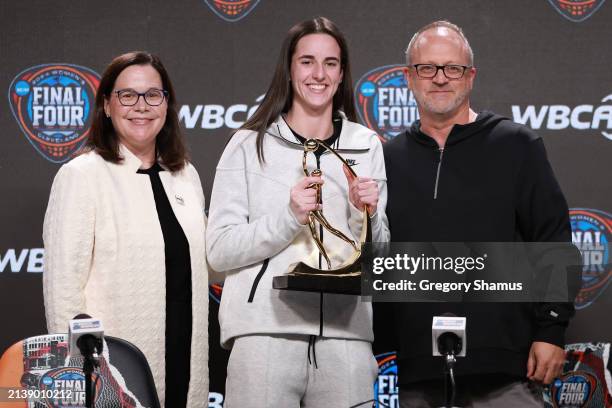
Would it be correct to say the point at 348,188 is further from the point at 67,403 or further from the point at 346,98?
the point at 67,403

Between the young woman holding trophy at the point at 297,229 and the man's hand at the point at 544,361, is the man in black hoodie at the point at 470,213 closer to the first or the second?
the man's hand at the point at 544,361

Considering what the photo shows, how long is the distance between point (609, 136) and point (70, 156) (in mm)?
2396

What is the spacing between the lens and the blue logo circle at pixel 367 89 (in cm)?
381

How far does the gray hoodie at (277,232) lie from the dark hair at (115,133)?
1.42 feet

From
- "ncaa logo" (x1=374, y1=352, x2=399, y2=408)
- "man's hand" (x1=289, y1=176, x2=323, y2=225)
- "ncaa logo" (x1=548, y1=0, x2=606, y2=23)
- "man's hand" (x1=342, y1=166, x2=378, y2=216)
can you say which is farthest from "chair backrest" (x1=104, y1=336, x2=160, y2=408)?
"ncaa logo" (x1=548, y1=0, x2=606, y2=23)

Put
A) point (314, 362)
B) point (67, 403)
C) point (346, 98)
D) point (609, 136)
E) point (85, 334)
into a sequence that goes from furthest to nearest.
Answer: point (609, 136)
point (346, 98)
point (314, 362)
point (67, 403)
point (85, 334)

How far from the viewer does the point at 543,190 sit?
2588 millimetres

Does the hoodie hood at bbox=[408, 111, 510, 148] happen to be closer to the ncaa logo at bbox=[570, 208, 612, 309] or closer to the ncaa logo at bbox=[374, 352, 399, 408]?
the ncaa logo at bbox=[570, 208, 612, 309]

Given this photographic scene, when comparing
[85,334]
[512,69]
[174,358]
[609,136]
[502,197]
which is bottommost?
[174,358]

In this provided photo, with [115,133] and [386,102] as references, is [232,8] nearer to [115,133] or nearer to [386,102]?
[386,102]

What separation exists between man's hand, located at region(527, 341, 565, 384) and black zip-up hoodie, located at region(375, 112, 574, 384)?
0.02m

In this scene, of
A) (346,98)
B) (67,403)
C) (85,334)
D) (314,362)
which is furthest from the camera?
(346,98)

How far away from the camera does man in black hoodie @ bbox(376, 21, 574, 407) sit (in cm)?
253

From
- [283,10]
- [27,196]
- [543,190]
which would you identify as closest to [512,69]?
[283,10]
